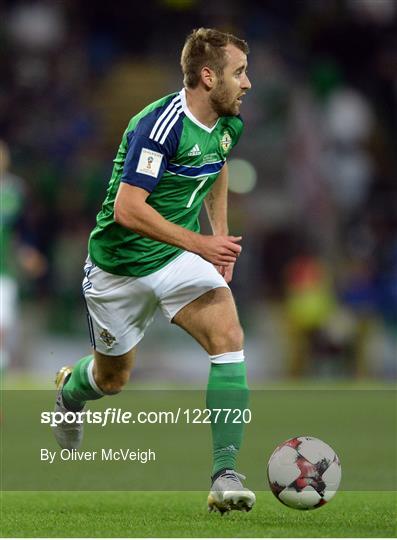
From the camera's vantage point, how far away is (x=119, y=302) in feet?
20.7

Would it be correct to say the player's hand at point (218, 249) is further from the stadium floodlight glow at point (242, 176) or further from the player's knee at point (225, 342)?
the stadium floodlight glow at point (242, 176)

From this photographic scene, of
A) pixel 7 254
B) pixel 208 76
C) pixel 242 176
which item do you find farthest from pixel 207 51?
pixel 242 176

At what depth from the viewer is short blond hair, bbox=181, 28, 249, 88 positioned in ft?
19.3

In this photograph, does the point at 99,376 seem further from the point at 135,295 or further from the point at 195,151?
the point at 195,151

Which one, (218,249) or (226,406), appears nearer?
(218,249)

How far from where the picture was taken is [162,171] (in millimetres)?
5758

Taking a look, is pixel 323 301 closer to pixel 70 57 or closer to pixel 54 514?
pixel 70 57

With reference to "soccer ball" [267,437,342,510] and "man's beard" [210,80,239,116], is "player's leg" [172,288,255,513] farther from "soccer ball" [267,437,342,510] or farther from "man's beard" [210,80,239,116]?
"man's beard" [210,80,239,116]

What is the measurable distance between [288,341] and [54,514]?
10.1 meters

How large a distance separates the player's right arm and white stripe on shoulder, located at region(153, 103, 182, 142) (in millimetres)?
261

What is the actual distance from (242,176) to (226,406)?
1096cm

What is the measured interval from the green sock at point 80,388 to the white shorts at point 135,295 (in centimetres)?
23

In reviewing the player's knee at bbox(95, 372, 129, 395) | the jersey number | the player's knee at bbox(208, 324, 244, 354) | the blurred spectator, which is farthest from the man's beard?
the blurred spectator

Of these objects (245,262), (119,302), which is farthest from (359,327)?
(119,302)
